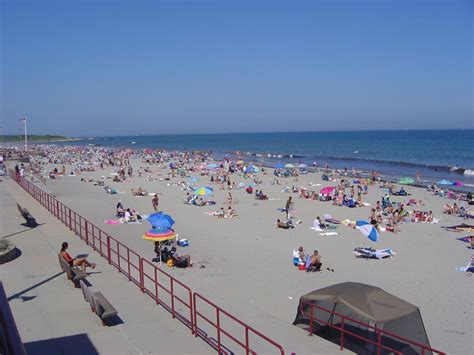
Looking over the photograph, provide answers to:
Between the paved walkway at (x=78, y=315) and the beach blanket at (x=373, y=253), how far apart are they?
7955 mm

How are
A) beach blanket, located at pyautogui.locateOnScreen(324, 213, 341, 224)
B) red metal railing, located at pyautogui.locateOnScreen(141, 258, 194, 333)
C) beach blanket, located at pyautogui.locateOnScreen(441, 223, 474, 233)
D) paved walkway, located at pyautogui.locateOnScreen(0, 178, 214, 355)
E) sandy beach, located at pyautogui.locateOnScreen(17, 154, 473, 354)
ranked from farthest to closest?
beach blanket, located at pyautogui.locateOnScreen(324, 213, 341, 224), beach blanket, located at pyautogui.locateOnScreen(441, 223, 474, 233), sandy beach, located at pyautogui.locateOnScreen(17, 154, 473, 354), red metal railing, located at pyautogui.locateOnScreen(141, 258, 194, 333), paved walkway, located at pyautogui.locateOnScreen(0, 178, 214, 355)

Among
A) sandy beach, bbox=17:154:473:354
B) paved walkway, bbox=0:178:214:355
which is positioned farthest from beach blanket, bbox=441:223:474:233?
paved walkway, bbox=0:178:214:355

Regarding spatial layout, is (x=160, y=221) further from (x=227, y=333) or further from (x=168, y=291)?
(x=227, y=333)

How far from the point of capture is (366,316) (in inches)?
276

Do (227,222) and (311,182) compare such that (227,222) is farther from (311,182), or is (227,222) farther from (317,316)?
(311,182)

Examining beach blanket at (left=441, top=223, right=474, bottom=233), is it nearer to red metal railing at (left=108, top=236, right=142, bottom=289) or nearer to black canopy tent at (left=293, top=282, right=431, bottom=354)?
black canopy tent at (left=293, top=282, right=431, bottom=354)

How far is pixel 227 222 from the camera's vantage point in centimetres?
2030

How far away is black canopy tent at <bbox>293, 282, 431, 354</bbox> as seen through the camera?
686 centimetres

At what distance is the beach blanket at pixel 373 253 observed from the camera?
47.3 ft

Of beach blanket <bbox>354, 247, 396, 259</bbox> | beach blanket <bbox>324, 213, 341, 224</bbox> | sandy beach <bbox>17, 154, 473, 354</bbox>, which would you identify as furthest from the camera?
beach blanket <bbox>324, 213, 341, 224</bbox>

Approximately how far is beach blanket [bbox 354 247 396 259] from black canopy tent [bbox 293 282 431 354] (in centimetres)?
696

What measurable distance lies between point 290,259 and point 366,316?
23.8 feet

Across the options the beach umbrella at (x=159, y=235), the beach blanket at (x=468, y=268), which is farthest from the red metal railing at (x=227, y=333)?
the beach blanket at (x=468, y=268)

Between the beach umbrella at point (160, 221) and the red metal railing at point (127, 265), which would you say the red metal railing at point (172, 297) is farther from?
the beach umbrella at point (160, 221)
